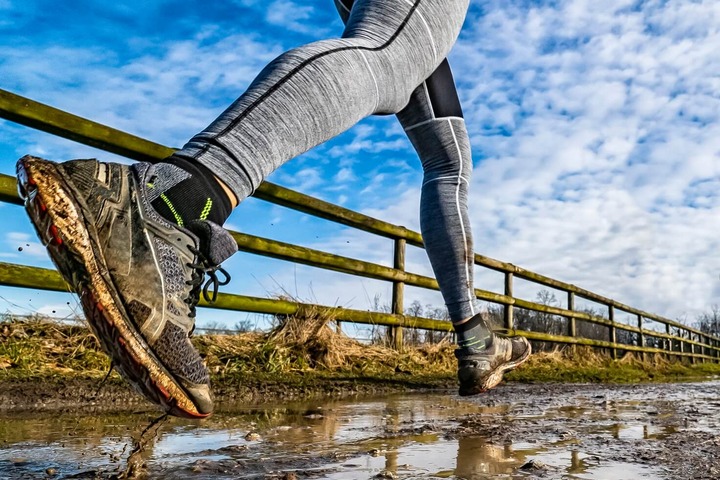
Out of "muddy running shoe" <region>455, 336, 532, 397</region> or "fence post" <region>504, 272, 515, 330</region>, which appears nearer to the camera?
"muddy running shoe" <region>455, 336, 532, 397</region>

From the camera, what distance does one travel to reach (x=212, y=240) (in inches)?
44.1

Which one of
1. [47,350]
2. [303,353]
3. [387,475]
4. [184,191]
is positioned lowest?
[387,475]

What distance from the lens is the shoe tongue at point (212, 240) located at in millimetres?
1113

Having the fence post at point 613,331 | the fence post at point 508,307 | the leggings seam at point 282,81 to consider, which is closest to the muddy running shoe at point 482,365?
the leggings seam at point 282,81

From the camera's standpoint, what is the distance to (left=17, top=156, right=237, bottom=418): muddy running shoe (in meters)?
1.01

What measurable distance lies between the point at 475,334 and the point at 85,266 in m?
1.46

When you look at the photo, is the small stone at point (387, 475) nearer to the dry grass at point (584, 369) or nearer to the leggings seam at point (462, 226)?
the leggings seam at point (462, 226)

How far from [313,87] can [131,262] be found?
49 centimetres

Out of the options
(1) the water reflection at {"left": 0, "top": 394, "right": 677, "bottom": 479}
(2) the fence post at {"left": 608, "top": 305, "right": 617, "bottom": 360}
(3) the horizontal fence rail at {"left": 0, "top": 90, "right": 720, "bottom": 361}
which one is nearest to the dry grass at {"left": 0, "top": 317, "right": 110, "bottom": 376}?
(3) the horizontal fence rail at {"left": 0, "top": 90, "right": 720, "bottom": 361}

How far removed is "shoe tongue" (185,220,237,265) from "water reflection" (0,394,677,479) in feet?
1.32

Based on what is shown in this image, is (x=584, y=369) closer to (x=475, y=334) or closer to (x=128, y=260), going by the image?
(x=475, y=334)

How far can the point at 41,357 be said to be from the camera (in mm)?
3029

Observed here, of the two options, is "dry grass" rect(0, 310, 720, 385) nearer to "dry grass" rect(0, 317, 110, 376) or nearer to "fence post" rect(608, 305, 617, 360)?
"dry grass" rect(0, 317, 110, 376)

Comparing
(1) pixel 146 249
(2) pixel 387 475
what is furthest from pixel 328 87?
(2) pixel 387 475
